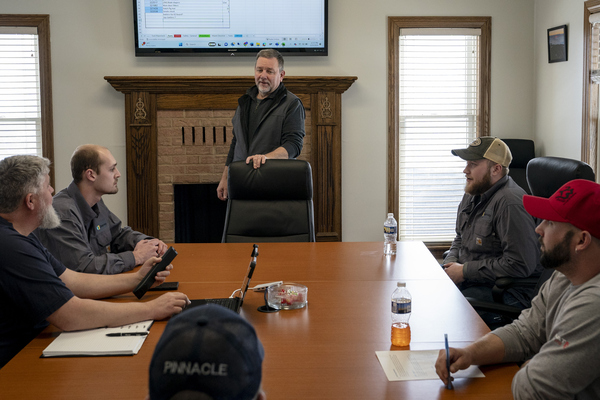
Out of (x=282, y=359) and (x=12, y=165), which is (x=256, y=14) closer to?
(x=12, y=165)

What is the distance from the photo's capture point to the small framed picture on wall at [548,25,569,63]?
13.8 ft

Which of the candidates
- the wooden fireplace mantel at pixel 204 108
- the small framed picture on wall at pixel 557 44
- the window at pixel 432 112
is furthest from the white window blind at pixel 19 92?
the small framed picture on wall at pixel 557 44

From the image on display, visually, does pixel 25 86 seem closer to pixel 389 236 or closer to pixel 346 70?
pixel 346 70

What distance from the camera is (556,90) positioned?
436cm

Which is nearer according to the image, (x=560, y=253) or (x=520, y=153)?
(x=560, y=253)

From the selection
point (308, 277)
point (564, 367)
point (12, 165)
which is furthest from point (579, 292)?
point (12, 165)

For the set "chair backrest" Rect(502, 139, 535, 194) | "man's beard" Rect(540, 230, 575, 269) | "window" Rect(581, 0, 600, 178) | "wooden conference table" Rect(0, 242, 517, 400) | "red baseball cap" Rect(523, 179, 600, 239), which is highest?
"window" Rect(581, 0, 600, 178)

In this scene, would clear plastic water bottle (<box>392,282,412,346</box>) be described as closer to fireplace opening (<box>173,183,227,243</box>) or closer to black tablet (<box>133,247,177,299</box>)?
black tablet (<box>133,247,177,299</box>)

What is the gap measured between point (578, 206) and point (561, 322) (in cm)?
28

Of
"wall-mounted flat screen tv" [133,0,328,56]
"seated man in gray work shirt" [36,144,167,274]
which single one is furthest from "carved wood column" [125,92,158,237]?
"seated man in gray work shirt" [36,144,167,274]

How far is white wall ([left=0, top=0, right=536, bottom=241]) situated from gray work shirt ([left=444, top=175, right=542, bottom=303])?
2.02 meters

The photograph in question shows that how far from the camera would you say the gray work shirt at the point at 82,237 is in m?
2.13

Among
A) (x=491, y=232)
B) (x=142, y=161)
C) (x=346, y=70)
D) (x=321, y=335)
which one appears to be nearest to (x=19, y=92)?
(x=142, y=161)

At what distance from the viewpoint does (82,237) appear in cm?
222
